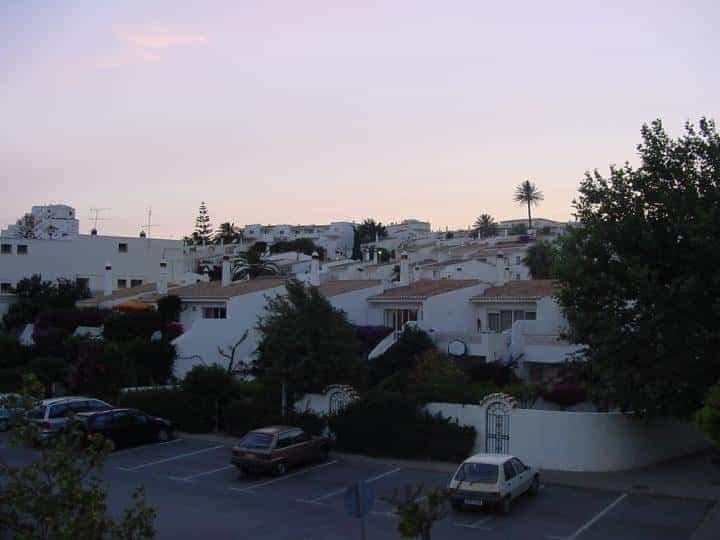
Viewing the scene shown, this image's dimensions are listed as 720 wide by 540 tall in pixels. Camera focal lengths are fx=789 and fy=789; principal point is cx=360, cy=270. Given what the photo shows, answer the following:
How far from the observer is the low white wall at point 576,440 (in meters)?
22.4

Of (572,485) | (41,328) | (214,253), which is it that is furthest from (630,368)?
(214,253)

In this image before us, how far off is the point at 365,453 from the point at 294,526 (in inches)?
332

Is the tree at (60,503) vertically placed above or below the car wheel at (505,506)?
above

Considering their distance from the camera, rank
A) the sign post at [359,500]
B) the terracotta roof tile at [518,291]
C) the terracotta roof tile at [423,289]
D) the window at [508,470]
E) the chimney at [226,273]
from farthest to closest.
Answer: the chimney at [226,273] < the terracotta roof tile at [423,289] < the terracotta roof tile at [518,291] < the window at [508,470] < the sign post at [359,500]

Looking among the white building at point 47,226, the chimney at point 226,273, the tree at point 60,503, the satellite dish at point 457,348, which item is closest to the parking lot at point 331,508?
the tree at point 60,503

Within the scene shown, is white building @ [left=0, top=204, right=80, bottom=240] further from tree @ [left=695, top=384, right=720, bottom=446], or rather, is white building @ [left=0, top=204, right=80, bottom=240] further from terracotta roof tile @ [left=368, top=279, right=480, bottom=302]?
tree @ [left=695, top=384, right=720, bottom=446]

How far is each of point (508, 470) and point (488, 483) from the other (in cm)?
80

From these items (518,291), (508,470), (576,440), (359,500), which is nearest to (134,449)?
(508,470)

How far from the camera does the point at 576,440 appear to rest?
22469 mm

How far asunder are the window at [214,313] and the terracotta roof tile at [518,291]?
13.1 metres

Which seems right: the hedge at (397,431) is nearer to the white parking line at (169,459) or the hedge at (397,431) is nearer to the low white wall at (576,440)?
the low white wall at (576,440)

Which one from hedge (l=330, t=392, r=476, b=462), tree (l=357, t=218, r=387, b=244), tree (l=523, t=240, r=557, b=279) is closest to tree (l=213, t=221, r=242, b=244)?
tree (l=357, t=218, r=387, b=244)

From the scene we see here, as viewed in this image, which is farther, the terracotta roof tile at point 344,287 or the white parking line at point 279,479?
the terracotta roof tile at point 344,287

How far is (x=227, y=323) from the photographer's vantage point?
129 ft
